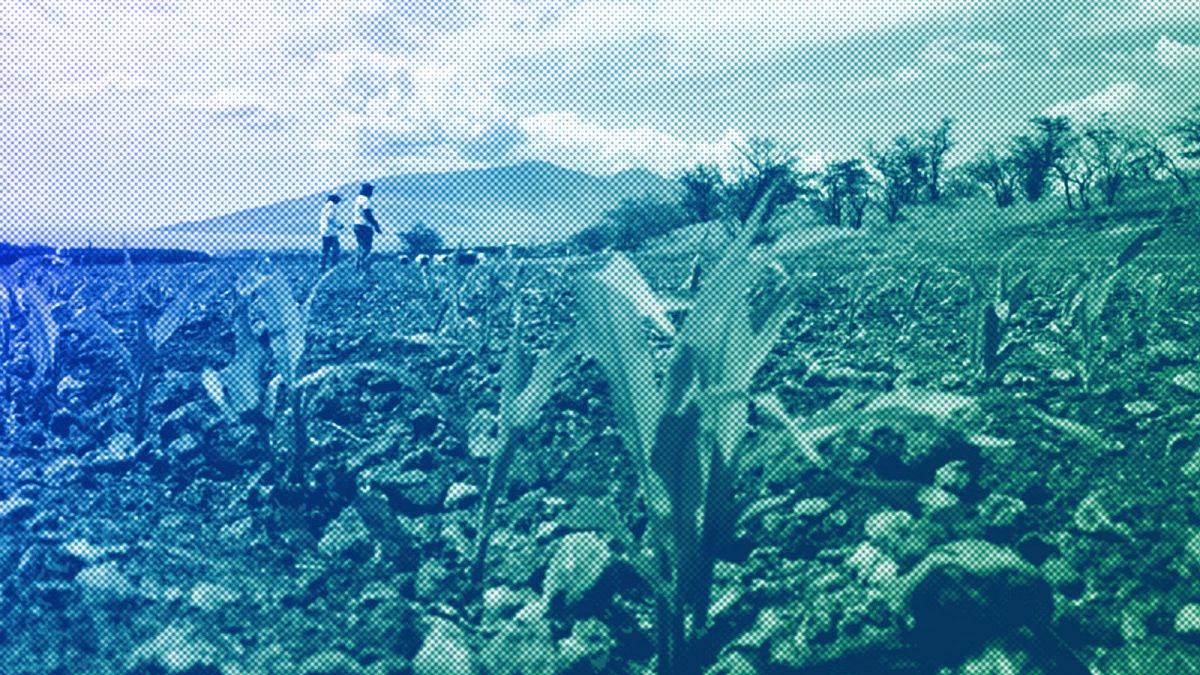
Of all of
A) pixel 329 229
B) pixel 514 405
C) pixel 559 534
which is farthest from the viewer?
pixel 329 229

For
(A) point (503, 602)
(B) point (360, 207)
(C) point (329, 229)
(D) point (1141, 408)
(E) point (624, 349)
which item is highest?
(B) point (360, 207)

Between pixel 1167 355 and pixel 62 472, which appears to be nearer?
pixel 62 472

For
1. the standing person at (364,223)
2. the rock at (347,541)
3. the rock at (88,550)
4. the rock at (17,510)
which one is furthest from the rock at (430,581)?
the standing person at (364,223)

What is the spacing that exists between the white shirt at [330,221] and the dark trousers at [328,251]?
7cm

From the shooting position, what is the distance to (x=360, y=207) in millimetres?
6703

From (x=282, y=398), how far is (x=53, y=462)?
427 millimetres

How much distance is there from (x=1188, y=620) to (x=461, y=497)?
93 cm

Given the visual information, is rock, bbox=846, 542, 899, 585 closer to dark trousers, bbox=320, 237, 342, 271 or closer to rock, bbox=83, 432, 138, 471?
rock, bbox=83, 432, 138, 471

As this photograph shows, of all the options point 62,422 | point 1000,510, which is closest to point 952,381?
point 1000,510

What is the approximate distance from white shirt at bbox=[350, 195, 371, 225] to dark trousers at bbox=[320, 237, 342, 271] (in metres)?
0.26

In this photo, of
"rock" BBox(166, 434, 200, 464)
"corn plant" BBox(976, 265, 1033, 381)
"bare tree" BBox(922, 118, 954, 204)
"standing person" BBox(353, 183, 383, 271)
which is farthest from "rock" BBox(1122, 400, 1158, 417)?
"bare tree" BBox(922, 118, 954, 204)

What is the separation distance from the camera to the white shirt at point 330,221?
6.55 meters

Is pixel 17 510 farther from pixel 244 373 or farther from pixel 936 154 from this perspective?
pixel 936 154

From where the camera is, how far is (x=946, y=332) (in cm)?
251
